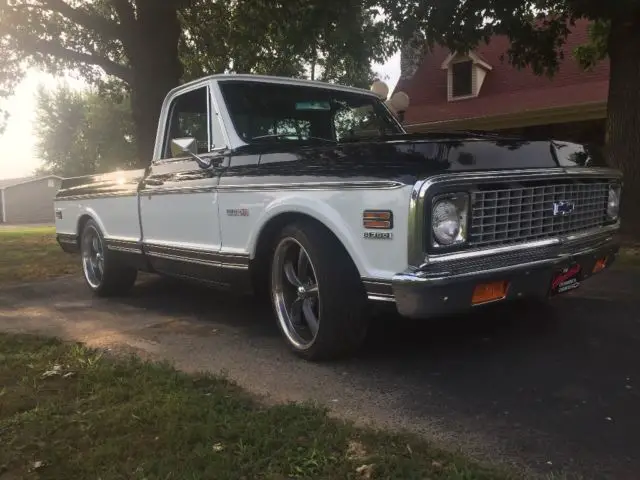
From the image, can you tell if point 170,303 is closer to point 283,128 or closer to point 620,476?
point 283,128

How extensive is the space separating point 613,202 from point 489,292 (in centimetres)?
178

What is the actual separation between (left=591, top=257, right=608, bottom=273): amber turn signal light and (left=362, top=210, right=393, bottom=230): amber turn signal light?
1719 millimetres


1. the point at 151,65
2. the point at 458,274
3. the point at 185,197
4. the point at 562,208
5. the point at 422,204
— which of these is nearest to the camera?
the point at 422,204

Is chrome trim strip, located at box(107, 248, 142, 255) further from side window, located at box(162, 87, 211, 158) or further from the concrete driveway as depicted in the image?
side window, located at box(162, 87, 211, 158)

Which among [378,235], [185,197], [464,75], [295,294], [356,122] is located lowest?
[295,294]

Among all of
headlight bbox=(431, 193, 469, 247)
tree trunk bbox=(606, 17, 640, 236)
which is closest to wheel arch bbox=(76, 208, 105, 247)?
headlight bbox=(431, 193, 469, 247)

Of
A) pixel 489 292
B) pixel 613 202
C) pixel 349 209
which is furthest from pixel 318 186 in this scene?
pixel 613 202

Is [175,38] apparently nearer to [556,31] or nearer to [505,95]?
[556,31]

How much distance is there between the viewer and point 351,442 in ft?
9.13

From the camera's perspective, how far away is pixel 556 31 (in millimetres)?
10945

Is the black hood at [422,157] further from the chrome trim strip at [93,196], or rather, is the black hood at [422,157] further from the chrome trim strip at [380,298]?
the chrome trim strip at [93,196]

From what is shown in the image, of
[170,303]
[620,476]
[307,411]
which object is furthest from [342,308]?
[170,303]

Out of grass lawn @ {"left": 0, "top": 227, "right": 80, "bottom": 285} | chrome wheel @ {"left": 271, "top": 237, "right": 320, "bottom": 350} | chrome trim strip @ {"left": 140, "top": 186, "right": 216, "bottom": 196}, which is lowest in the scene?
grass lawn @ {"left": 0, "top": 227, "right": 80, "bottom": 285}

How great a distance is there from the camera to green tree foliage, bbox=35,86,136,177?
165 ft
